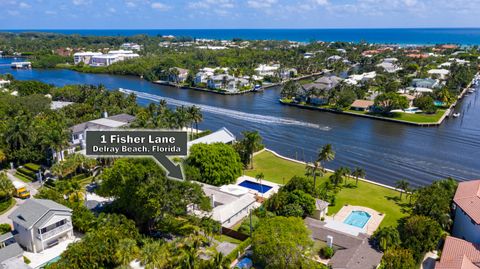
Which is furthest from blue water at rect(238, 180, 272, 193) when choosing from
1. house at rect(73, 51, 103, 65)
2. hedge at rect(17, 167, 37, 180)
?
house at rect(73, 51, 103, 65)

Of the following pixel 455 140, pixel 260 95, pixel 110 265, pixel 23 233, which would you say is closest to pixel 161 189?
pixel 110 265

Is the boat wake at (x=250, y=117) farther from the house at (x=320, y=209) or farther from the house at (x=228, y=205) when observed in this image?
the house at (x=228, y=205)

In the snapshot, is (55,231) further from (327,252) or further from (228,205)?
(327,252)

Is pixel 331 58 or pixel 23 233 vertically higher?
pixel 331 58

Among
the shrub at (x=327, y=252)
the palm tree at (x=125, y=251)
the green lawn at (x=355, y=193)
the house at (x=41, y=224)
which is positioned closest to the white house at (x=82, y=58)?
the green lawn at (x=355, y=193)

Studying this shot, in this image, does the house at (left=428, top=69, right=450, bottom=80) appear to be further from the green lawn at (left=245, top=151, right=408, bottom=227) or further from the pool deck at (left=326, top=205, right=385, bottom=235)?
the pool deck at (left=326, top=205, right=385, bottom=235)

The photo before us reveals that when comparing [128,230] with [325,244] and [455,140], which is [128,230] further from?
[455,140]
